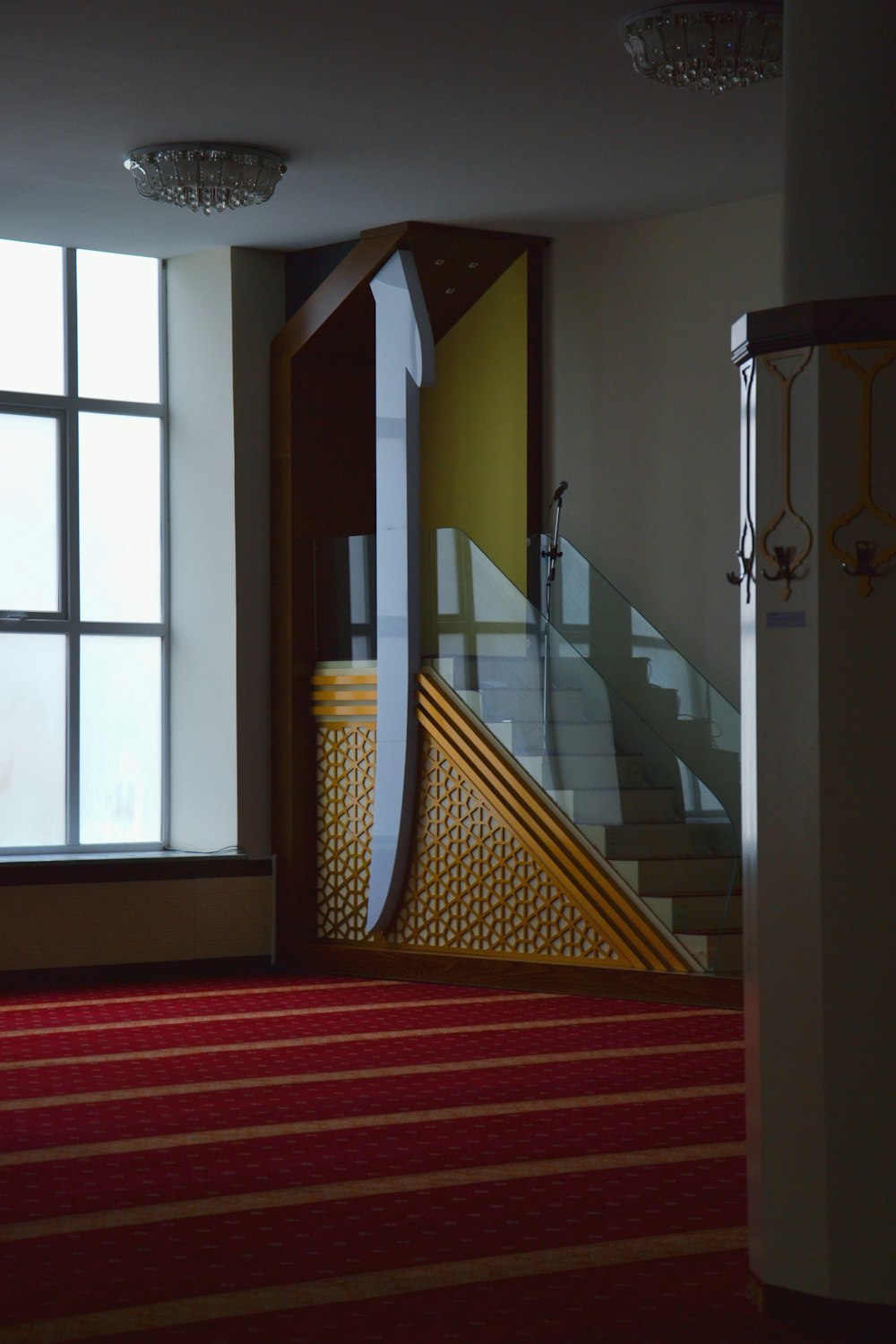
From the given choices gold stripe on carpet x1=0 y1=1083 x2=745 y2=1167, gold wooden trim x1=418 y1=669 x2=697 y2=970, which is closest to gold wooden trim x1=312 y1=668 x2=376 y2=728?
gold wooden trim x1=418 y1=669 x2=697 y2=970

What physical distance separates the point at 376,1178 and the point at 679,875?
3.79m

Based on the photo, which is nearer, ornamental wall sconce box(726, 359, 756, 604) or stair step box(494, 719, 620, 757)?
ornamental wall sconce box(726, 359, 756, 604)

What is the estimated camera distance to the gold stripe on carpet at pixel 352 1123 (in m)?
4.97

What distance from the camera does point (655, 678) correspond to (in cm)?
851

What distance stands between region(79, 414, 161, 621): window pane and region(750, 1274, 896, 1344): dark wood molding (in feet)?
22.4

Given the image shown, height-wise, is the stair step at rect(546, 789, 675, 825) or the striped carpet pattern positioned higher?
the stair step at rect(546, 789, 675, 825)

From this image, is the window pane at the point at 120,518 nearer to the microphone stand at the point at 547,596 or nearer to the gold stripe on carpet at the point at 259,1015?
the microphone stand at the point at 547,596

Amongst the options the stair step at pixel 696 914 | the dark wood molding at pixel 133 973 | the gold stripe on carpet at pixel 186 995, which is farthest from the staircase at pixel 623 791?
the dark wood molding at pixel 133 973

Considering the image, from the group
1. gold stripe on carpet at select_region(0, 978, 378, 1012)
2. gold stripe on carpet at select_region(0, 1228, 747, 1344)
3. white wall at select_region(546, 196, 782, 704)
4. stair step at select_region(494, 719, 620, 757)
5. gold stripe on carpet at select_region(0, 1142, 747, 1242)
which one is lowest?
gold stripe on carpet at select_region(0, 978, 378, 1012)

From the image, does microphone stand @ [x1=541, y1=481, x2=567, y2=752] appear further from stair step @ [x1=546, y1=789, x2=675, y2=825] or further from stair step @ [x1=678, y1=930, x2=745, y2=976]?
stair step @ [x1=678, y1=930, x2=745, y2=976]

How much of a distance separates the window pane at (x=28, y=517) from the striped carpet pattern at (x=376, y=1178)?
2.60m

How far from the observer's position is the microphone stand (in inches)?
332

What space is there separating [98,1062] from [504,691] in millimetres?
2888

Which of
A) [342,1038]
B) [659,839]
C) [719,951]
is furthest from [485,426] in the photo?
[342,1038]
